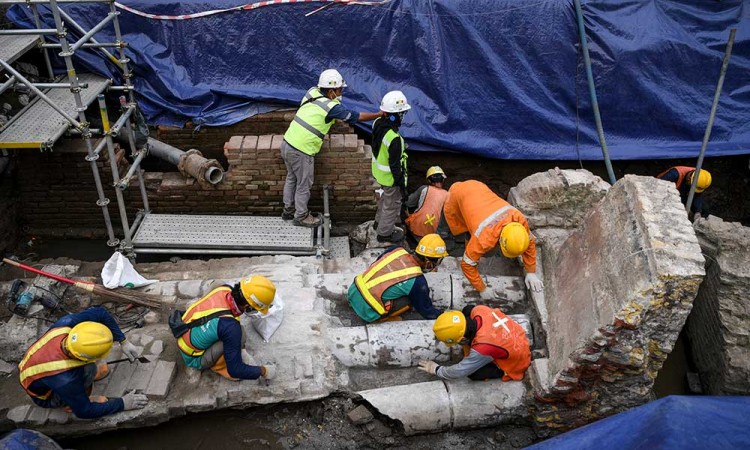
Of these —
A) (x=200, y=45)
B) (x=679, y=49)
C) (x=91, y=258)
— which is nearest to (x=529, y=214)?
(x=679, y=49)

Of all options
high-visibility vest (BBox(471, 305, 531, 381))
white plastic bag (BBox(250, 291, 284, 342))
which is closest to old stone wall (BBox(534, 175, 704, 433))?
high-visibility vest (BBox(471, 305, 531, 381))

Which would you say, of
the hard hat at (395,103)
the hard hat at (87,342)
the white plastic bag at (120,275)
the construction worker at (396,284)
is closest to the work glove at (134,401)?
the hard hat at (87,342)

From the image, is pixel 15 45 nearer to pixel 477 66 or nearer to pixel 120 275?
pixel 120 275

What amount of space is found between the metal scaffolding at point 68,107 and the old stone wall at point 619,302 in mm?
4328

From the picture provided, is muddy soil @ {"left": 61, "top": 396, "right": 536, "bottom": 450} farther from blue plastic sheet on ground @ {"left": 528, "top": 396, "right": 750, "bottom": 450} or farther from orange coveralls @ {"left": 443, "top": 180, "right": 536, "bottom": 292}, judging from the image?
orange coveralls @ {"left": 443, "top": 180, "right": 536, "bottom": 292}

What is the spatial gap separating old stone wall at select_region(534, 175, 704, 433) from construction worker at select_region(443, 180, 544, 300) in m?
0.39

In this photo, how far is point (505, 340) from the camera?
14.1 feet

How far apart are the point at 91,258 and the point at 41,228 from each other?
2.76ft

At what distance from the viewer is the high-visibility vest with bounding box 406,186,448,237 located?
611cm

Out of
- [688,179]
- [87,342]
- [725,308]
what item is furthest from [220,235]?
[688,179]

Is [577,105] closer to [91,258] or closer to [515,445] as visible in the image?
[515,445]

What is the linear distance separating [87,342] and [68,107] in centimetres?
312

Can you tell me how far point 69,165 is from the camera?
6531 millimetres

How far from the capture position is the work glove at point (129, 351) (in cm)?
458
